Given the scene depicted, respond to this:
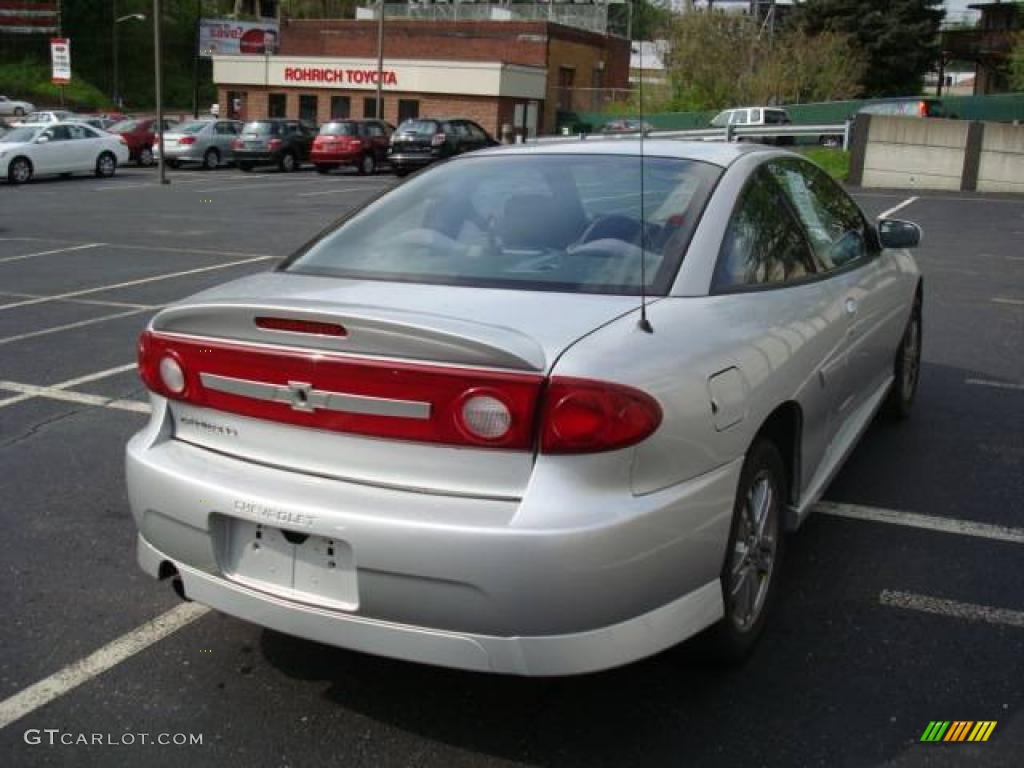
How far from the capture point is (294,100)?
49500mm

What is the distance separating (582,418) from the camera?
271 centimetres

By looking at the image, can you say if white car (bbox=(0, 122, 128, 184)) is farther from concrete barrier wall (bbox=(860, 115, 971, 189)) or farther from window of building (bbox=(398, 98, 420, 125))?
window of building (bbox=(398, 98, 420, 125))

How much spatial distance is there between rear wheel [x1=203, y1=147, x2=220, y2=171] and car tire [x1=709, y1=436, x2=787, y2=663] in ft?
106

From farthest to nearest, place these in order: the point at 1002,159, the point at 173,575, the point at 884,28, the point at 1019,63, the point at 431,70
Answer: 1. the point at 884,28
2. the point at 431,70
3. the point at 1019,63
4. the point at 1002,159
5. the point at 173,575

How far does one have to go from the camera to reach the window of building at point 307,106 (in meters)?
48.9

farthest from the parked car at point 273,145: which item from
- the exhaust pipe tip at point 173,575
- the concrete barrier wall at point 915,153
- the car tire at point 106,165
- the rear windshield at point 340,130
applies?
the exhaust pipe tip at point 173,575

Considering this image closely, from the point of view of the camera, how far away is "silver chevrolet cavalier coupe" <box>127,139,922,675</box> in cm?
270

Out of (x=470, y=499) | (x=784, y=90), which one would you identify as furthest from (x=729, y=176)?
(x=784, y=90)

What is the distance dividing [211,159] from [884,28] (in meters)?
34.7

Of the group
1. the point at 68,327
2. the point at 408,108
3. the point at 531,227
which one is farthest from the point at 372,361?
the point at 408,108

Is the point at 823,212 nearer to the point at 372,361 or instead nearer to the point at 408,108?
the point at 372,361

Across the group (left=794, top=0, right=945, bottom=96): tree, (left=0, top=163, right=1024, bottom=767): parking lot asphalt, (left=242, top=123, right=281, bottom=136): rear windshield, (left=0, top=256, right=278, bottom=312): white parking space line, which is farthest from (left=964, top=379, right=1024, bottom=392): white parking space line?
(left=794, top=0, right=945, bottom=96): tree

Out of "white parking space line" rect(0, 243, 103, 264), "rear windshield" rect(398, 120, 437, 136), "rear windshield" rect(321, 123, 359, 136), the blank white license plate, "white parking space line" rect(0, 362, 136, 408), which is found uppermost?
"rear windshield" rect(398, 120, 437, 136)

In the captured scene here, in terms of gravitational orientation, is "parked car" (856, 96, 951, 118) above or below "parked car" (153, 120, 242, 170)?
above
